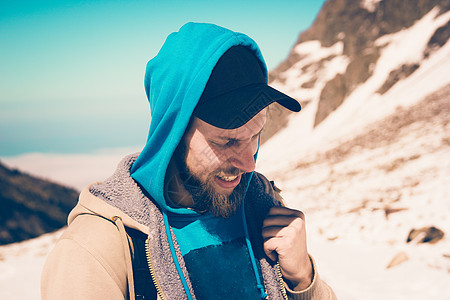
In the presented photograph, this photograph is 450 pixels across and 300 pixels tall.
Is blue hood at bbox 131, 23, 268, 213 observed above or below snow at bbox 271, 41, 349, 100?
above

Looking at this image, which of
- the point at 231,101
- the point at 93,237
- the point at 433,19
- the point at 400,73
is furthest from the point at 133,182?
the point at 433,19

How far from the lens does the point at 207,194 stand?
1.73 meters

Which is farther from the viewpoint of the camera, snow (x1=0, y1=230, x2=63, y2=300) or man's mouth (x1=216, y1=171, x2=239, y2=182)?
snow (x1=0, y1=230, x2=63, y2=300)

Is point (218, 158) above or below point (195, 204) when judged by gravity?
above

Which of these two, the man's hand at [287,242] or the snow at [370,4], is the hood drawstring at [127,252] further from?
the snow at [370,4]

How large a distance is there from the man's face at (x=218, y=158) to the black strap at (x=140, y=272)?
Result: 37 centimetres

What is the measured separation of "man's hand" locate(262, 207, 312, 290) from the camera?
5.72ft

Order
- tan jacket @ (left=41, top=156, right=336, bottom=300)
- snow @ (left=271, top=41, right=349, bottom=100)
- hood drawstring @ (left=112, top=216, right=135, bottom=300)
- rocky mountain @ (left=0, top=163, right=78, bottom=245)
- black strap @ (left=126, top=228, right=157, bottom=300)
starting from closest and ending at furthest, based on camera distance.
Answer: tan jacket @ (left=41, top=156, right=336, bottom=300)
hood drawstring @ (left=112, top=216, right=135, bottom=300)
black strap @ (left=126, top=228, right=157, bottom=300)
rocky mountain @ (left=0, top=163, right=78, bottom=245)
snow @ (left=271, top=41, right=349, bottom=100)

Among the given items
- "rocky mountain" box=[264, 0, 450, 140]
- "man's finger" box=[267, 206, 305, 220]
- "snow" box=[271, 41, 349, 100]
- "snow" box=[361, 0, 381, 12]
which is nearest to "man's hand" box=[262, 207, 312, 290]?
"man's finger" box=[267, 206, 305, 220]

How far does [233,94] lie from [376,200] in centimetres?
762

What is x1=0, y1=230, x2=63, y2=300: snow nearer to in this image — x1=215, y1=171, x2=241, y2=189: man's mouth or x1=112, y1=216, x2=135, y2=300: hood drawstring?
x1=112, y1=216, x2=135, y2=300: hood drawstring

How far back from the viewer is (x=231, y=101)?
158 centimetres

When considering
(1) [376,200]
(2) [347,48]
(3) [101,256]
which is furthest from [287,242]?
(2) [347,48]

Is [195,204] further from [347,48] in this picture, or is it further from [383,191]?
[347,48]
